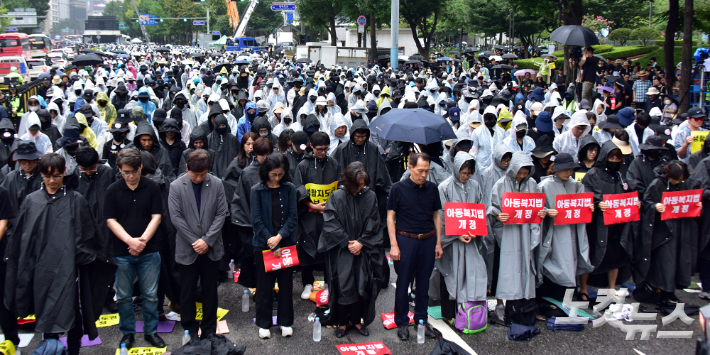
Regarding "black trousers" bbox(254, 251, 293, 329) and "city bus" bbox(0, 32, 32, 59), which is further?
"city bus" bbox(0, 32, 32, 59)

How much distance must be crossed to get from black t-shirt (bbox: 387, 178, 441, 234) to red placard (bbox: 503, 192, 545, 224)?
728 mm

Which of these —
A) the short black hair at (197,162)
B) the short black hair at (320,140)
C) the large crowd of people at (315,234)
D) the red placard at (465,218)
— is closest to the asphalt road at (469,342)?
the large crowd of people at (315,234)

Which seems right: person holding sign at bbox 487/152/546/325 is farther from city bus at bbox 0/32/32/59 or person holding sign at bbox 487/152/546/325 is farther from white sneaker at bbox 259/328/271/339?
city bus at bbox 0/32/32/59

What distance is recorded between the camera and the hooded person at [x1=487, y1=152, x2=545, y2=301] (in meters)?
5.84

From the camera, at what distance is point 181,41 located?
12344cm

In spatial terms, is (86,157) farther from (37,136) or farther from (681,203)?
(681,203)

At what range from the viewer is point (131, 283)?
5.34 metres

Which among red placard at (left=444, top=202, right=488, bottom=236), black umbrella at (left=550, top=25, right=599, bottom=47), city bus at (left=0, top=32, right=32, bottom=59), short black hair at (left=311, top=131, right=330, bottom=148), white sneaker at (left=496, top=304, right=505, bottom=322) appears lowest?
white sneaker at (left=496, top=304, right=505, bottom=322)

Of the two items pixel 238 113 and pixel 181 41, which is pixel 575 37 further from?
pixel 181 41

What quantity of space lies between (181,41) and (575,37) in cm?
12076

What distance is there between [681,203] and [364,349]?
372cm

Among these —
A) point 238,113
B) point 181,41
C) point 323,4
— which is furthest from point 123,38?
point 238,113

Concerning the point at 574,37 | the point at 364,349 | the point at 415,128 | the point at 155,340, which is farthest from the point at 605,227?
the point at 574,37

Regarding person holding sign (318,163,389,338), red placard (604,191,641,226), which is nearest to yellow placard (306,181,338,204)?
person holding sign (318,163,389,338)
